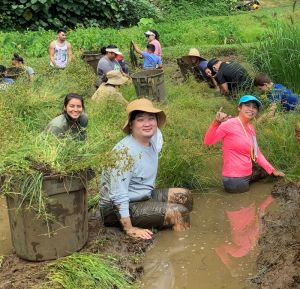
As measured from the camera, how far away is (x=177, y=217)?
4.68 meters

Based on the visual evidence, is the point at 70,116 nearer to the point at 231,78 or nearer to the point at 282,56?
the point at 231,78

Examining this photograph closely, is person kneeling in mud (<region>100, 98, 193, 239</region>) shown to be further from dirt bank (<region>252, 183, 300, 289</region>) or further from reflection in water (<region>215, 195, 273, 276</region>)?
dirt bank (<region>252, 183, 300, 289</region>)

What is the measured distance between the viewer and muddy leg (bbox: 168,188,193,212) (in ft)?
16.0

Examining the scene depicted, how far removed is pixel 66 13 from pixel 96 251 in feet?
51.7

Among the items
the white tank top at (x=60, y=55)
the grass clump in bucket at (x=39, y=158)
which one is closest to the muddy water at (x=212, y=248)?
the grass clump in bucket at (x=39, y=158)

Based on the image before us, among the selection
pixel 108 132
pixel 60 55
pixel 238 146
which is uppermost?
pixel 60 55

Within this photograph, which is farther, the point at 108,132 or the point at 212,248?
the point at 108,132

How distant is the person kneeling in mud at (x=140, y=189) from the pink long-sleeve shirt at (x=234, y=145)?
33.9 inches

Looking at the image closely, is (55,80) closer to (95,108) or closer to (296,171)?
(95,108)

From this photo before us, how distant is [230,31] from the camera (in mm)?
15633

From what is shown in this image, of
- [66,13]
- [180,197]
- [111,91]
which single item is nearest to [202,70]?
[111,91]

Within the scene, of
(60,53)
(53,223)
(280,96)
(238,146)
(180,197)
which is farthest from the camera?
(60,53)

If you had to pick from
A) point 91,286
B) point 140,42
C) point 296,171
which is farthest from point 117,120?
point 140,42

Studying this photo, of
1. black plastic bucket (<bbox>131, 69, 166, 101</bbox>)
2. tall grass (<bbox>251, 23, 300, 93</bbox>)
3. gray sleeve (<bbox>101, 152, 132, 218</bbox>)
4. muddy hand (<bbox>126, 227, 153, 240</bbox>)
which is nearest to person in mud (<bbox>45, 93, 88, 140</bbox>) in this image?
gray sleeve (<bbox>101, 152, 132, 218</bbox>)
